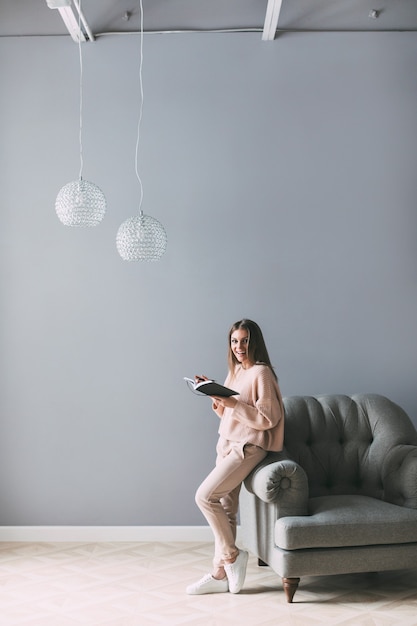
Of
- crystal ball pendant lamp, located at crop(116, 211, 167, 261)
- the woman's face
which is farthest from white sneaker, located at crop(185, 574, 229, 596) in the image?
crystal ball pendant lamp, located at crop(116, 211, 167, 261)

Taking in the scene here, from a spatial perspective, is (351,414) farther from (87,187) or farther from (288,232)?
(87,187)

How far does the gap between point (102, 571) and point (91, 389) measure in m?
1.20

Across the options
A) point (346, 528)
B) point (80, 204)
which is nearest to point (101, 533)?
point (346, 528)

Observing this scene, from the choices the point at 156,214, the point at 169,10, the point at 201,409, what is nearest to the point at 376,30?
the point at 169,10

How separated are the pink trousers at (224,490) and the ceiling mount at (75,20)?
8.89 feet

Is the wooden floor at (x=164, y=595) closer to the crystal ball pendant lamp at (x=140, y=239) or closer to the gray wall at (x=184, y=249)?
the gray wall at (x=184, y=249)

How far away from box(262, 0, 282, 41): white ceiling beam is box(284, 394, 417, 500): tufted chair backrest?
236 centimetres

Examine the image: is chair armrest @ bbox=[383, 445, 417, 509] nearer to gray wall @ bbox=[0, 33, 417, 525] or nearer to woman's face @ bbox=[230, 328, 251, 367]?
gray wall @ bbox=[0, 33, 417, 525]

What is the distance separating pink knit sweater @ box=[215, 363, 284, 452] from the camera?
390 cm

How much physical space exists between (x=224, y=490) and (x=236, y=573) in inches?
16.3

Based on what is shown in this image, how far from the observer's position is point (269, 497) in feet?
12.1

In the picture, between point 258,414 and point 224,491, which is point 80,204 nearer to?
point 258,414

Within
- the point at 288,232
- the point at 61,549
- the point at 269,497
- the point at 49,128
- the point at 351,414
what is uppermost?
the point at 49,128

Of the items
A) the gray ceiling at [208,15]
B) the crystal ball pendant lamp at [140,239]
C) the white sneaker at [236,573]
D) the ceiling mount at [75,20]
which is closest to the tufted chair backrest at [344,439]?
the white sneaker at [236,573]
